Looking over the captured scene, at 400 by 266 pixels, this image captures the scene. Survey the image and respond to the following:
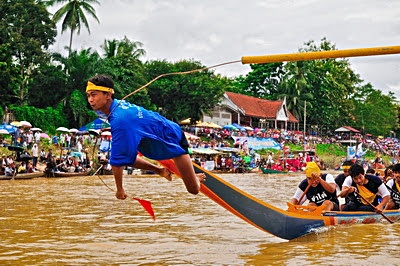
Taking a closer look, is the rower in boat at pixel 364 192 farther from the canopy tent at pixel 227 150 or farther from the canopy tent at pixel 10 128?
the canopy tent at pixel 227 150

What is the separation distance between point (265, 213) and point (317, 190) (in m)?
1.83

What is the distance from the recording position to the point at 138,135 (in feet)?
16.7

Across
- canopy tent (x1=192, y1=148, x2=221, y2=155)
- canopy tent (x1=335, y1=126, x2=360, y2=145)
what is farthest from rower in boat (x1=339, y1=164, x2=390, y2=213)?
canopy tent (x1=335, y1=126, x2=360, y2=145)

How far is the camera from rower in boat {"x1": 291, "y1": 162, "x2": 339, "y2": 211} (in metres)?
8.63

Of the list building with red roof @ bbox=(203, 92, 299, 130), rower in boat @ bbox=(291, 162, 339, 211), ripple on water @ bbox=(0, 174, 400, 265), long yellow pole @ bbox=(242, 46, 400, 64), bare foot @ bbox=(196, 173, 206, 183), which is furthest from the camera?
building with red roof @ bbox=(203, 92, 299, 130)

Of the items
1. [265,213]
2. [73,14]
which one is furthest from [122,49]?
[265,213]

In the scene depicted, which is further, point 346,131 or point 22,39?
point 346,131

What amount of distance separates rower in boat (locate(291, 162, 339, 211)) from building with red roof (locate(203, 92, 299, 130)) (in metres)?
43.2

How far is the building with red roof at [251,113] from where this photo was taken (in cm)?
5506

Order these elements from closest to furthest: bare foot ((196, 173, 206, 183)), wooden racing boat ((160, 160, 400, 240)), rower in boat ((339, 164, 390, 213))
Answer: bare foot ((196, 173, 206, 183)) → wooden racing boat ((160, 160, 400, 240)) → rower in boat ((339, 164, 390, 213))

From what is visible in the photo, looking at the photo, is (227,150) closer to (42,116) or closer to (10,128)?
(42,116)

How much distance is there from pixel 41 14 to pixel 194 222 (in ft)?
103

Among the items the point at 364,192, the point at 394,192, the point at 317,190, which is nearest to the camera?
the point at 317,190

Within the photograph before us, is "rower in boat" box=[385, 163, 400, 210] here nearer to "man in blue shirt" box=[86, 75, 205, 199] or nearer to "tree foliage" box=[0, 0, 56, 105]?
"man in blue shirt" box=[86, 75, 205, 199]
